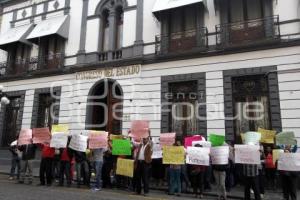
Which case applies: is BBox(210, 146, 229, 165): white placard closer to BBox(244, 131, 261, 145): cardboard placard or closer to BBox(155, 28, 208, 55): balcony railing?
BBox(244, 131, 261, 145): cardboard placard

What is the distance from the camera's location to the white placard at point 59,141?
1225 centimetres

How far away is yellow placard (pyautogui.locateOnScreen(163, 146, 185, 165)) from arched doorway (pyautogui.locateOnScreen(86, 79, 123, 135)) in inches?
255

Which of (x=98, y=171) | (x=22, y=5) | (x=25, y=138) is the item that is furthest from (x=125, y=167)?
(x=22, y=5)

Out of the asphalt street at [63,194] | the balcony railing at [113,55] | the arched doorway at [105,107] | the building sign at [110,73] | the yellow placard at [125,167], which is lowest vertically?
the asphalt street at [63,194]

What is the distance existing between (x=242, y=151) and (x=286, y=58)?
614 cm

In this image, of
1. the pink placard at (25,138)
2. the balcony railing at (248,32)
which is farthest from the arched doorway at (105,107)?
the balcony railing at (248,32)

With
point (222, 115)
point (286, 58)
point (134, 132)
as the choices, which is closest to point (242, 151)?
point (134, 132)

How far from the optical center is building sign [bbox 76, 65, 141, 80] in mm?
17344

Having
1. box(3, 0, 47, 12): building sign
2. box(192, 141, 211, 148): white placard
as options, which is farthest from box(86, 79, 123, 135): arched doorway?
box(3, 0, 47, 12): building sign

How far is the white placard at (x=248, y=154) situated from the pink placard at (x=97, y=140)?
14.8 feet

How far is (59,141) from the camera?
484 inches

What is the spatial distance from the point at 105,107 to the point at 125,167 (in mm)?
7688

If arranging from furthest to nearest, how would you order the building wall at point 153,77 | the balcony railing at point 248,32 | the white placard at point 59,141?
the balcony railing at point 248,32 → the building wall at point 153,77 → the white placard at point 59,141

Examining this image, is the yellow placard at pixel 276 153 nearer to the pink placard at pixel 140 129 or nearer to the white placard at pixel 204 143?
the white placard at pixel 204 143
